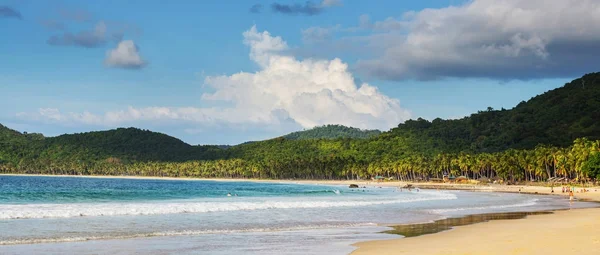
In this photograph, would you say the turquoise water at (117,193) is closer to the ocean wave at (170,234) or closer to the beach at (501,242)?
the ocean wave at (170,234)

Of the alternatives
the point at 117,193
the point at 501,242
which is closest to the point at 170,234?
the point at 501,242

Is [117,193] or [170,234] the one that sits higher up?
[117,193]

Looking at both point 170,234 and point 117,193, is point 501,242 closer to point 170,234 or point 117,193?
point 170,234

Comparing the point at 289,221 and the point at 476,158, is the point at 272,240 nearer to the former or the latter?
the point at 289,221

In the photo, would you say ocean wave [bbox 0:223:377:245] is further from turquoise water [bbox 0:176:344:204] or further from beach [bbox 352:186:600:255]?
turquoise water [bbox 0:176:344:204]

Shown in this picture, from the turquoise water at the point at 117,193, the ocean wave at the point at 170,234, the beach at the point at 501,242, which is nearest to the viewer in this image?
the beach at the point at 501,242

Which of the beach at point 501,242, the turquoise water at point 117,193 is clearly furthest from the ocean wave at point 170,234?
the turquoise water at point 117,193

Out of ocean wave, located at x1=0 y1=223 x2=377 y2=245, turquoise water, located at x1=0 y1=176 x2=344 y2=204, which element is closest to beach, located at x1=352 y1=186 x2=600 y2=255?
ocean wave, located at x1=0 y1=223 x2=377 y2=245

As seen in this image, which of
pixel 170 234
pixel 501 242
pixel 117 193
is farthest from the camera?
pixel 117 193

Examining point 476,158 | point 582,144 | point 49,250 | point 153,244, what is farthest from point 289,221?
point 476,158

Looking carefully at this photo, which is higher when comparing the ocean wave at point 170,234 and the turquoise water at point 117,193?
the turquoise water at point 117,193

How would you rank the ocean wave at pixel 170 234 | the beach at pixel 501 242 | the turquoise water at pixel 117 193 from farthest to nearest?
the turquoise water at pixel 117 193 < the ocean wave at pixel 170 234 < the beach at pixel 501 242

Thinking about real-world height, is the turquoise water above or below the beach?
above

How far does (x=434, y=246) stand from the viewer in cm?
2155
